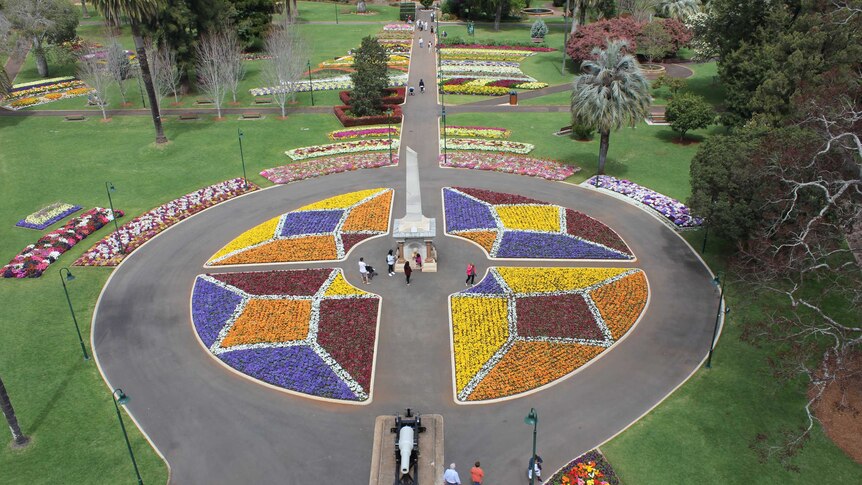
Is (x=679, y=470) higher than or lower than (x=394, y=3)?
lower

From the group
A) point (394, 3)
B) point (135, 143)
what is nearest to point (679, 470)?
point (135, 143)

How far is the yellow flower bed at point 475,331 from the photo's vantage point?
29.0 metres

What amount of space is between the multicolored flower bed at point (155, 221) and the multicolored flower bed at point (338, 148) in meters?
6.95

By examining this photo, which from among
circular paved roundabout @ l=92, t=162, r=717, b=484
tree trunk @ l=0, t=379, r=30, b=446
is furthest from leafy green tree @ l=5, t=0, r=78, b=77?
tree trunk @ l=0, t=379, r=30, b=446

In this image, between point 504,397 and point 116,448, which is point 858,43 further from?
point 116,448

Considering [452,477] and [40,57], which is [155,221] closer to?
[452,477]

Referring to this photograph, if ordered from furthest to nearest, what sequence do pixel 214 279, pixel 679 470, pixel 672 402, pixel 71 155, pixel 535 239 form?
pixel 71 155
pixel 535 239
pixel 214 279
pixel 672 402
pixel 679 470

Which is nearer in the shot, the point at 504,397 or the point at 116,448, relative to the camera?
the point at 116,448

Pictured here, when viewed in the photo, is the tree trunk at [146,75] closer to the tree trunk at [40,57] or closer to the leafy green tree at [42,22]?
the leafy green tree at [42,22]

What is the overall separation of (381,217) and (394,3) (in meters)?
108

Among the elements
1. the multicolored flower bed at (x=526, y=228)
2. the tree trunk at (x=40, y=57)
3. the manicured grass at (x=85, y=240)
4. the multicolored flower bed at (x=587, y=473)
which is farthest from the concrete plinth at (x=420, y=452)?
the tree trunk at (x=40, y=57)

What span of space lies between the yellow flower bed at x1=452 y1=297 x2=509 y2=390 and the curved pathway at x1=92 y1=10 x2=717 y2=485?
2.14ft

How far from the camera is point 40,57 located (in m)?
79.8

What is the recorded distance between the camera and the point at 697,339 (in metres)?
30.8
